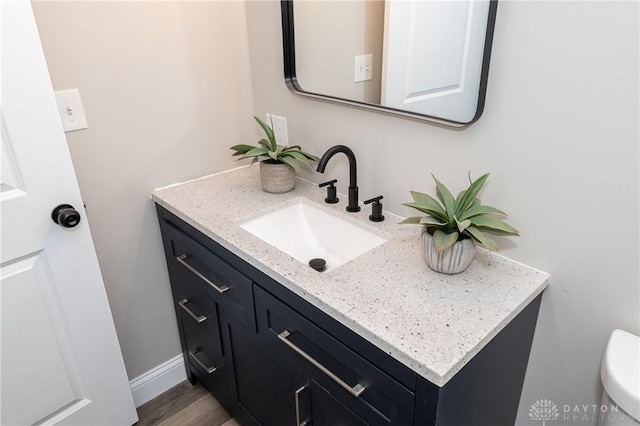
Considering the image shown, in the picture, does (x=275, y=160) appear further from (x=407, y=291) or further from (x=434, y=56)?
(x=407, y=291)

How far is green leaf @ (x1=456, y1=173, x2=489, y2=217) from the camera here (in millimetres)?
1041

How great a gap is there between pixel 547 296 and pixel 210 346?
3.74ft

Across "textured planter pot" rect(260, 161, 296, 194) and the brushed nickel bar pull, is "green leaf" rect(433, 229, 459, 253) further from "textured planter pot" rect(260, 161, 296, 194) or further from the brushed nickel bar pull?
"textured planter pot" rect(260, 161, 296, 194)

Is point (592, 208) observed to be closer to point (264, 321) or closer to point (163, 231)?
point (264, 321)

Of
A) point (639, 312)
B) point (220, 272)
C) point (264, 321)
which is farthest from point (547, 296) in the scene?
point (220, 272)

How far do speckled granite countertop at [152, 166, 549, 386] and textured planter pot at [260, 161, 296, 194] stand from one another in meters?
0.19

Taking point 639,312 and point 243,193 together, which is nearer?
point 639,312

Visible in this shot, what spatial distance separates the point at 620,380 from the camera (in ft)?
2.78

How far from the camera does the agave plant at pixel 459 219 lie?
98 cm

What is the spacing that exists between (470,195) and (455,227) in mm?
92

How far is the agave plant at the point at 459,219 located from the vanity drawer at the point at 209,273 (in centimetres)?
52

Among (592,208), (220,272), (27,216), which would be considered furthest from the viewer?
(220,272)

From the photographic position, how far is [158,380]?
6.04 ft

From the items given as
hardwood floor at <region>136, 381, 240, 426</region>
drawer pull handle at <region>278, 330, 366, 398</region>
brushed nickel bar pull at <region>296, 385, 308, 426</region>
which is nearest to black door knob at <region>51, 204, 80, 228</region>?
drawer pull handle at <region>278, 330, 366, 398</region>
